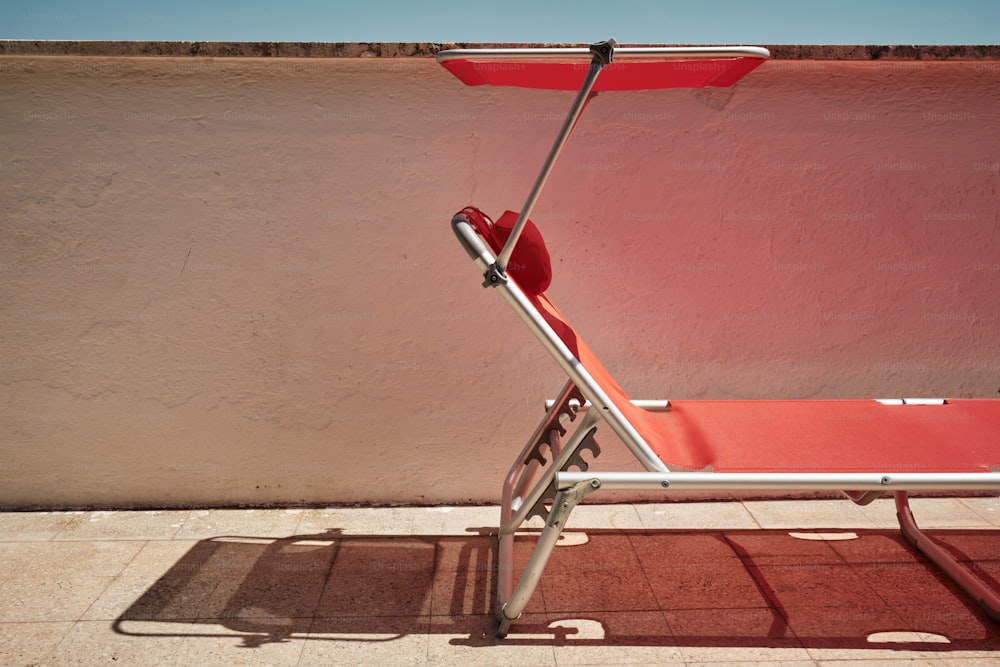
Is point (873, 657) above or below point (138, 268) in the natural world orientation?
below

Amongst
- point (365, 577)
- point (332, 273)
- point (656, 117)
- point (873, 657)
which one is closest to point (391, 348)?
point (332, 273)

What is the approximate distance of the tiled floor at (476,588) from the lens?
2.85 m

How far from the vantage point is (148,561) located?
136 inches

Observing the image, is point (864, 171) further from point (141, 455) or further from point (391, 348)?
point (141, 455)

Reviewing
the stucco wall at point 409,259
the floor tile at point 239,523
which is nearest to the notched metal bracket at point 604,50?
the stucco wall at point 409,259

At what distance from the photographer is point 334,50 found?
12.3 ft

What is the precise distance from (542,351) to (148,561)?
187cm

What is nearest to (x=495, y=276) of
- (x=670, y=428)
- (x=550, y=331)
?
(x=550, y=331)

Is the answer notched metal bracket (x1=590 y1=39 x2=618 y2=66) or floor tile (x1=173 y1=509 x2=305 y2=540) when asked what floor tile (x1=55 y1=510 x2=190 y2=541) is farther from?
notched metal bracket (x1=590 y1=39 x2=618 y2=66)

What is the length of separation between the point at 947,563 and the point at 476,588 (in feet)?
5.94

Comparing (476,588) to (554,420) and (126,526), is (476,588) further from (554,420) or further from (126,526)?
(126,526)

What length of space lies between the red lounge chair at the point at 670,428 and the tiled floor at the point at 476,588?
0.68 ft

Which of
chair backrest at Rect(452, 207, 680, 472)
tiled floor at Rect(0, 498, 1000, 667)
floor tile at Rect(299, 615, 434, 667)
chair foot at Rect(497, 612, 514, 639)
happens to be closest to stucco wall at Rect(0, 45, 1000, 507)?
tiled floor at Rect(0, 498, 1000, 667)

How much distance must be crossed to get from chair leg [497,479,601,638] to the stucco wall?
1.24 metres
